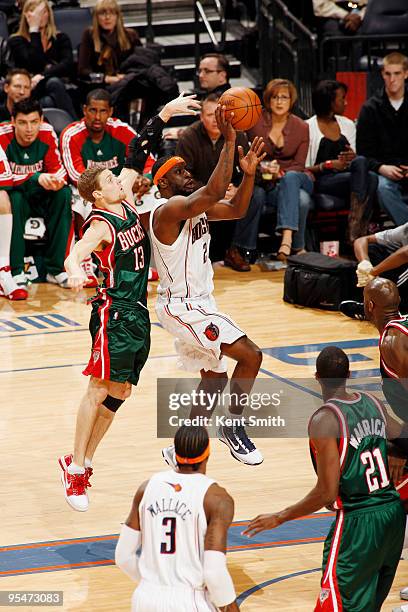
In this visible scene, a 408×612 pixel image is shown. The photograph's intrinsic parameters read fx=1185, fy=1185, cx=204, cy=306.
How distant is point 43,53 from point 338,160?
343 cm

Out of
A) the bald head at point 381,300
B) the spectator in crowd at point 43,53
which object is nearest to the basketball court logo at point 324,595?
the bald head at point 381,300

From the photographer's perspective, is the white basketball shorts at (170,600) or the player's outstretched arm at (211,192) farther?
the player's outstretched arm at (211,192)

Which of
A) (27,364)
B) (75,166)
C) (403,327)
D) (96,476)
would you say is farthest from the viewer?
(75,166)

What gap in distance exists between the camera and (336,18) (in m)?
14.1

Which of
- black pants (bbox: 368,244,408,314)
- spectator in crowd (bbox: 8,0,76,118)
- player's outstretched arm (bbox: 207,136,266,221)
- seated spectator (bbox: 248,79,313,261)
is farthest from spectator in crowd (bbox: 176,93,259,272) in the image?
player's outstretched arm (bbox: 207,136,266,221)

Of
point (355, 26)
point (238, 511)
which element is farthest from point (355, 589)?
point (355, 26)

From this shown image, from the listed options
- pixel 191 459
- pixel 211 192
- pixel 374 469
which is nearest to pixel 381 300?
pixel 211 192

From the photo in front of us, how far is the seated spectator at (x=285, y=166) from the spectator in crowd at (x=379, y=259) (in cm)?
141

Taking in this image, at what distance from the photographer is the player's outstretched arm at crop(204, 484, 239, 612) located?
3879 millimetres

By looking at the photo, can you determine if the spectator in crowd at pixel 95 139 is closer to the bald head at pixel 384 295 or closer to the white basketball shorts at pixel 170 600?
the bald head at pixel 384 295

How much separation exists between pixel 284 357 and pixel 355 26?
20.4ft

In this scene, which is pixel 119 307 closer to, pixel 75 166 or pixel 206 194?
pixel 206 194

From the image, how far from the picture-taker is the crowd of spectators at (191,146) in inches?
438

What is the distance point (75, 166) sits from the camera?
11359mm
